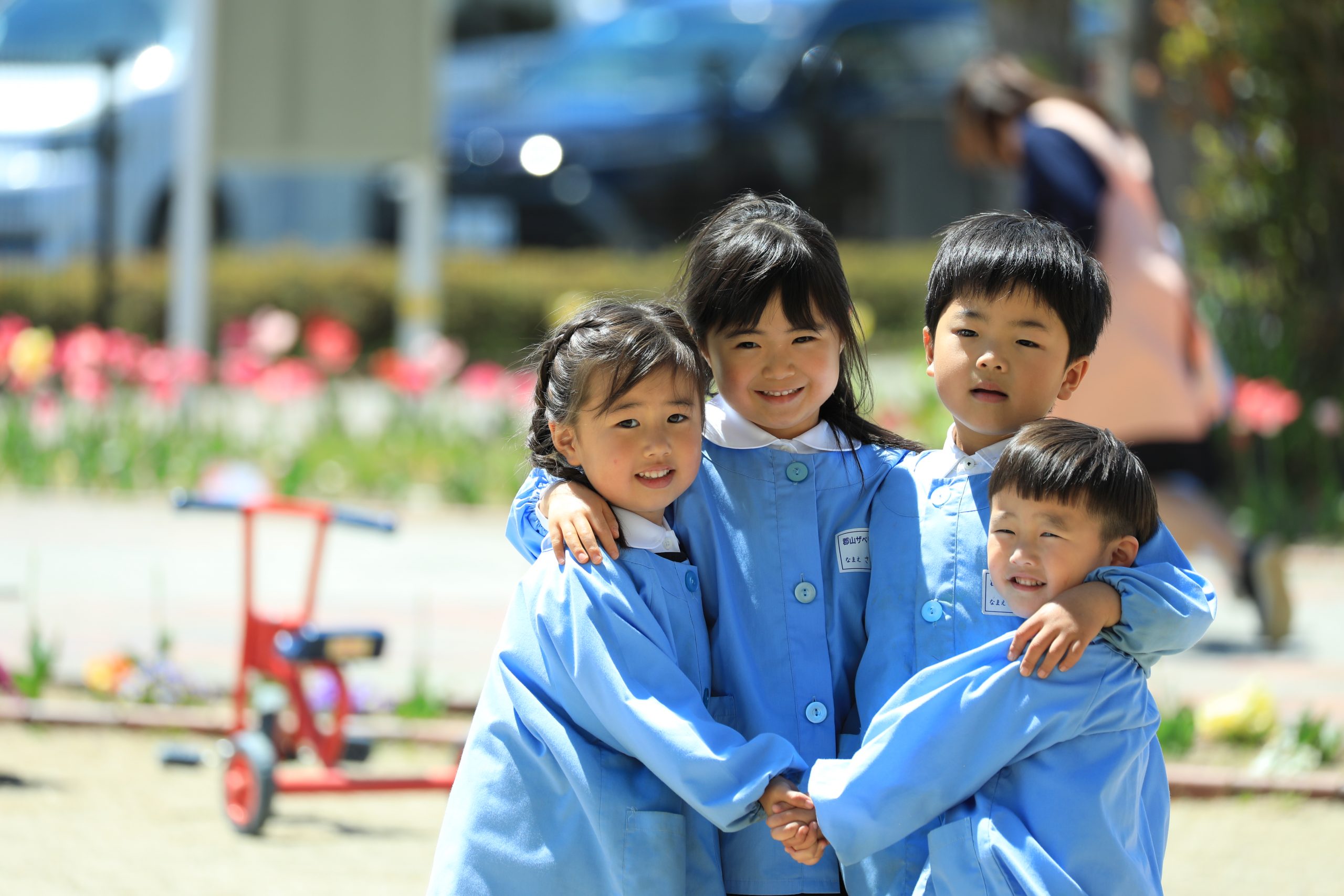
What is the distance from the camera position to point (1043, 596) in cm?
194

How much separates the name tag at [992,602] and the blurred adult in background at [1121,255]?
249cm

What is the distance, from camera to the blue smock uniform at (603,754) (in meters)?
1.96

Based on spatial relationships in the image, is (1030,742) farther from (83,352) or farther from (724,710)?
Result: (83,352)

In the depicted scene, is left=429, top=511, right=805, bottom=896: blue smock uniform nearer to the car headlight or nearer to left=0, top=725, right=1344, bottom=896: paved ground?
left=0, top=725, right=1344, bottom=896: paved ground

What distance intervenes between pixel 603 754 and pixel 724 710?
17 cm

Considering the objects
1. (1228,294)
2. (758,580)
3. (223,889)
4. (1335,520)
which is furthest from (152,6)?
(758,580)

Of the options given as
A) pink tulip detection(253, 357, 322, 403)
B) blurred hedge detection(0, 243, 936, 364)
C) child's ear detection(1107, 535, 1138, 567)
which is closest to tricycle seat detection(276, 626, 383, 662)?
child's ear detection(1107, 535, 1138, 567)

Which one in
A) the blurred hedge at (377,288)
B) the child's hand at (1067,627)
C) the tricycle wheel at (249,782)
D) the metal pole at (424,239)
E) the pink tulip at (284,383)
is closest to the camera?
the child's hand at (1067,627)

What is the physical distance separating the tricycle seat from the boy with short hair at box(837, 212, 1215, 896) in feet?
6.14

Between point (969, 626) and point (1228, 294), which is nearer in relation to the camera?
point (969, 626)

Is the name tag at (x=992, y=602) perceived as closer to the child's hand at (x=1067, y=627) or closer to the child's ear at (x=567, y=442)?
the child's hand at (x=1067, y=627)

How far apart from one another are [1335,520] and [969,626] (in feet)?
20.0

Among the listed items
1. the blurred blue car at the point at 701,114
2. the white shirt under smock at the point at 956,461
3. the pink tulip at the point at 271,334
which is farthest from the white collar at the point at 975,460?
the blurred blue car at the point at 701,114

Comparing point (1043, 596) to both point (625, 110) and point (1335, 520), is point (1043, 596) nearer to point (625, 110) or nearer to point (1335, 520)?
point (1335, 520)
